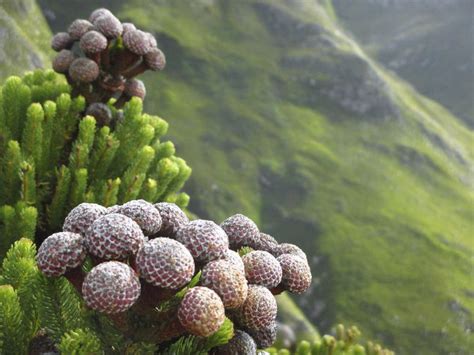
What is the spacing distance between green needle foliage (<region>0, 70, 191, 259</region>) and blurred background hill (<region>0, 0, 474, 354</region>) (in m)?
43.9

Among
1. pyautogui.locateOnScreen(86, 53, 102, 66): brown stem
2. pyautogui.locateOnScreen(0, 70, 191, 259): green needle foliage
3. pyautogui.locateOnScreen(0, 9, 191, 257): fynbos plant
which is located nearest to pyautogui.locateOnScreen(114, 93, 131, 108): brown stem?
pyautogui.locateOnScreen(0, 9, 191, 257): fynbos plant

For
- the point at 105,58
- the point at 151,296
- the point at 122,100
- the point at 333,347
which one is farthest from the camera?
the point at 122,100

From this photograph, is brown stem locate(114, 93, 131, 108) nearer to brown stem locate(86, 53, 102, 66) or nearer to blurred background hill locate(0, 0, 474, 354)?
brown stem locate(86, 53, 102, 66)

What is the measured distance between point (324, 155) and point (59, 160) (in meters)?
111

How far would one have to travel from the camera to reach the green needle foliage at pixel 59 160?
555cm

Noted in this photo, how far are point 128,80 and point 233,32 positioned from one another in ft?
473

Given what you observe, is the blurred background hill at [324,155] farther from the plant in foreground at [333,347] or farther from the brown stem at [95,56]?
the plant in foreground at [333,347]

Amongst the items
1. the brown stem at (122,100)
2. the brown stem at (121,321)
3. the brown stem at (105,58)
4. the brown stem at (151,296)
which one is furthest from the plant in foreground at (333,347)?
the brown stem at (105,58)

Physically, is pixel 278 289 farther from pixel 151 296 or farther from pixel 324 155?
pixel 324 155

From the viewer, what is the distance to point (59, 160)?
21.1 feet

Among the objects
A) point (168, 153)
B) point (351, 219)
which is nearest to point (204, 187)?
point (351, 219)

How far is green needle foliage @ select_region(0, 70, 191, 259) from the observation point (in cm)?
555

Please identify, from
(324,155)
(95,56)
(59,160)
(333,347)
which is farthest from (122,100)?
(324,155)

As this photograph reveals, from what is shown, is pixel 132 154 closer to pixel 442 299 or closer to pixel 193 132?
pixel 442 299
